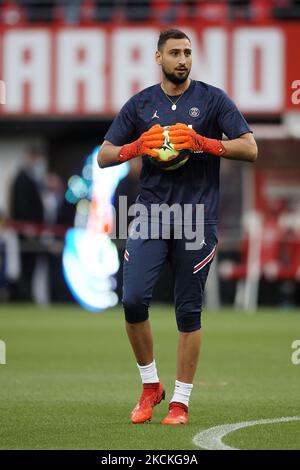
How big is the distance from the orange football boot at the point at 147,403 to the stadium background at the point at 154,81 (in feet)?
39.1

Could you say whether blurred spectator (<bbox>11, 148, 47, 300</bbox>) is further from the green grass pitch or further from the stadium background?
the green grass pitch

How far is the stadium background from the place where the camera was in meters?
20.7

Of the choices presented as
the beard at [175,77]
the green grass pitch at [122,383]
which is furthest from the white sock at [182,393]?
the beard at [175,77]

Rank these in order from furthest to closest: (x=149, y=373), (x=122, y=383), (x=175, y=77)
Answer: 1. (x=122, y=383)
2. (x=149, y=373)
3. (x=175, y=77)

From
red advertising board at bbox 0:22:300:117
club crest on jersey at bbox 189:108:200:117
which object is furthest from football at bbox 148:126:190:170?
red advertising board at bbox 0:22:300:117

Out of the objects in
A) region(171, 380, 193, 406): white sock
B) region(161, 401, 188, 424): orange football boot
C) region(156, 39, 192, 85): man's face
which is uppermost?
region(156, 39, 192, 85): man's face

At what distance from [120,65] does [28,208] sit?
3109 millimetres

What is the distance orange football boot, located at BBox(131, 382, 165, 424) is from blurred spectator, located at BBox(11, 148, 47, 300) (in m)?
13.9

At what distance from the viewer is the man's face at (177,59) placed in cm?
759

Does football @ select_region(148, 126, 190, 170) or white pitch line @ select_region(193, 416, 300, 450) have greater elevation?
football @ select_region(148, 126, 190, 170)

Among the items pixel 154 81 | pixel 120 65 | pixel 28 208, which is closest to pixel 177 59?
pixel 154 81

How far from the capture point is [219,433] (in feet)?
23.0

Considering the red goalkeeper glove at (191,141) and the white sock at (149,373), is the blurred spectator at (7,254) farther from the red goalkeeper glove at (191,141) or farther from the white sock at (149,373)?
the red goalkeeper glove at (191,141)

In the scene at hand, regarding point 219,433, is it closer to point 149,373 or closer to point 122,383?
point 149,373
